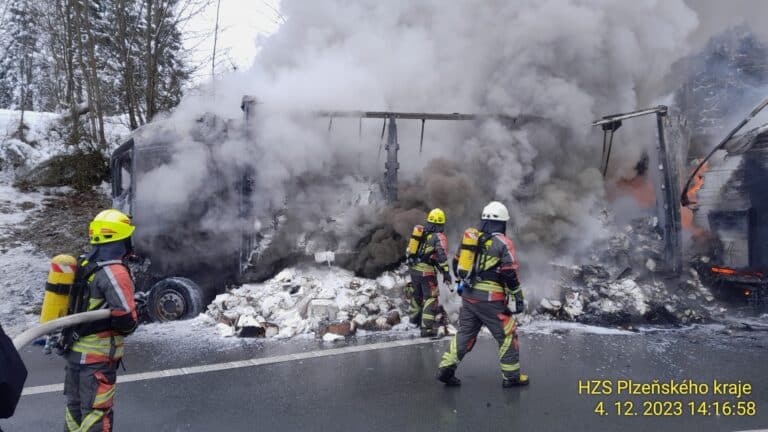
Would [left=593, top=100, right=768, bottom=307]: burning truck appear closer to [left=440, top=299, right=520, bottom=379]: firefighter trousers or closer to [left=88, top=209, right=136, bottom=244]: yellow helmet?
[left=440, top=299, right=520, bottom=379]: firefighter trousers

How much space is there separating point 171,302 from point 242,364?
8.31ft

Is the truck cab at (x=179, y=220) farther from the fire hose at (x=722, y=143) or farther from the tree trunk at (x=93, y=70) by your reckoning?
the fire hose at (x=722, y=143)

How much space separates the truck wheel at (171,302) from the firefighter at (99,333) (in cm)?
427

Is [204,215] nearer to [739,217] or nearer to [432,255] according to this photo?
[432,255]

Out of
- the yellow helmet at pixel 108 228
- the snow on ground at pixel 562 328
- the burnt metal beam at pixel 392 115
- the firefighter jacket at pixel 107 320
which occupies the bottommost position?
the snow on ground at pixel 562 328

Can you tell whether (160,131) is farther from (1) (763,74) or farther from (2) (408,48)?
(1) (763,74)

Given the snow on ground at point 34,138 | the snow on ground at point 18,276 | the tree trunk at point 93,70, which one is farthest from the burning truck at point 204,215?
the tree trunk at point 93,70

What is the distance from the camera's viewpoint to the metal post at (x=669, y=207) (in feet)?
25.9

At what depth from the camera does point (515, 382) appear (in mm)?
4367

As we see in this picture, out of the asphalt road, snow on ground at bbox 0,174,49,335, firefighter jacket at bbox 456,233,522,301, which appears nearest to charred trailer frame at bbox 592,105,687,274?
the asphalt road

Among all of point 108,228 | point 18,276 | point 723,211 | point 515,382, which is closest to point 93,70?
point 18,276

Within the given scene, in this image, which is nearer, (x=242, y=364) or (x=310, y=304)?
(x=242, y=364)

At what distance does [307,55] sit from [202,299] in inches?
209

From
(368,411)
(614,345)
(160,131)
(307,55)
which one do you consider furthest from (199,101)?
(614,345)
